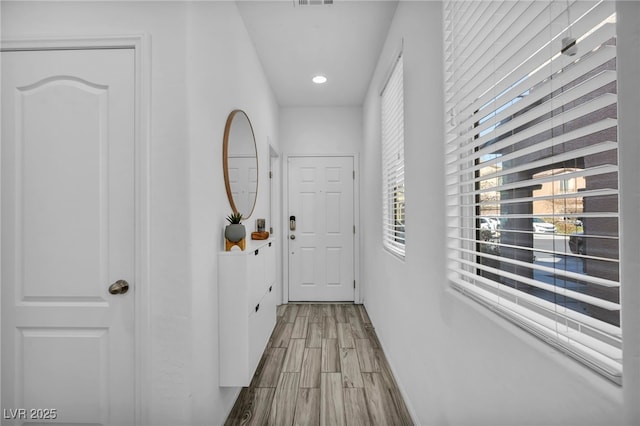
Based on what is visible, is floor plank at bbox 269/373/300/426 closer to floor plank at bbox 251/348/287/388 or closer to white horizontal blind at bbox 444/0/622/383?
floor plank at bbox 251/348/287/388

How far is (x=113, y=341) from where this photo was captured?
1419 millimetres

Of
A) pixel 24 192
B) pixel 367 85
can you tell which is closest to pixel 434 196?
pixel 24 192

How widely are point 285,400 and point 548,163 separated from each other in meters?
1.97

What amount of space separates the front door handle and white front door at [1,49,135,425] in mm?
20

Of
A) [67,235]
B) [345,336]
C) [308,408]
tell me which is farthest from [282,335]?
[67,235]

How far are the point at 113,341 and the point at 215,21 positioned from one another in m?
1.76

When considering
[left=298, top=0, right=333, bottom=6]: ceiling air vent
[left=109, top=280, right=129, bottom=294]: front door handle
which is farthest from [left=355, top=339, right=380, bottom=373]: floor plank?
[left=298, top=0, right=333, bottom=6]: ceiling air vent

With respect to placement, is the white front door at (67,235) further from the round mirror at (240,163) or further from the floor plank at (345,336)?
the floor plank at (345,336)

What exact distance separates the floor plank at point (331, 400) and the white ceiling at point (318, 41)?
264cm

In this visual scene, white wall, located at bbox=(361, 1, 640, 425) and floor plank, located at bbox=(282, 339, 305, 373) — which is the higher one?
white wall, located at bbox=(361, 1, 640, 425)

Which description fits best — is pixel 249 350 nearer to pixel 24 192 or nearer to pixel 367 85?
pixel 24 192

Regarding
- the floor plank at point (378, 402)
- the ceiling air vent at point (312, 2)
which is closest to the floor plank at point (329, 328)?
the floor plank at point (378, 402)

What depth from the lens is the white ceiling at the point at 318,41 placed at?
2174mm

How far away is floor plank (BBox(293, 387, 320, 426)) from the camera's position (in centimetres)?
178
